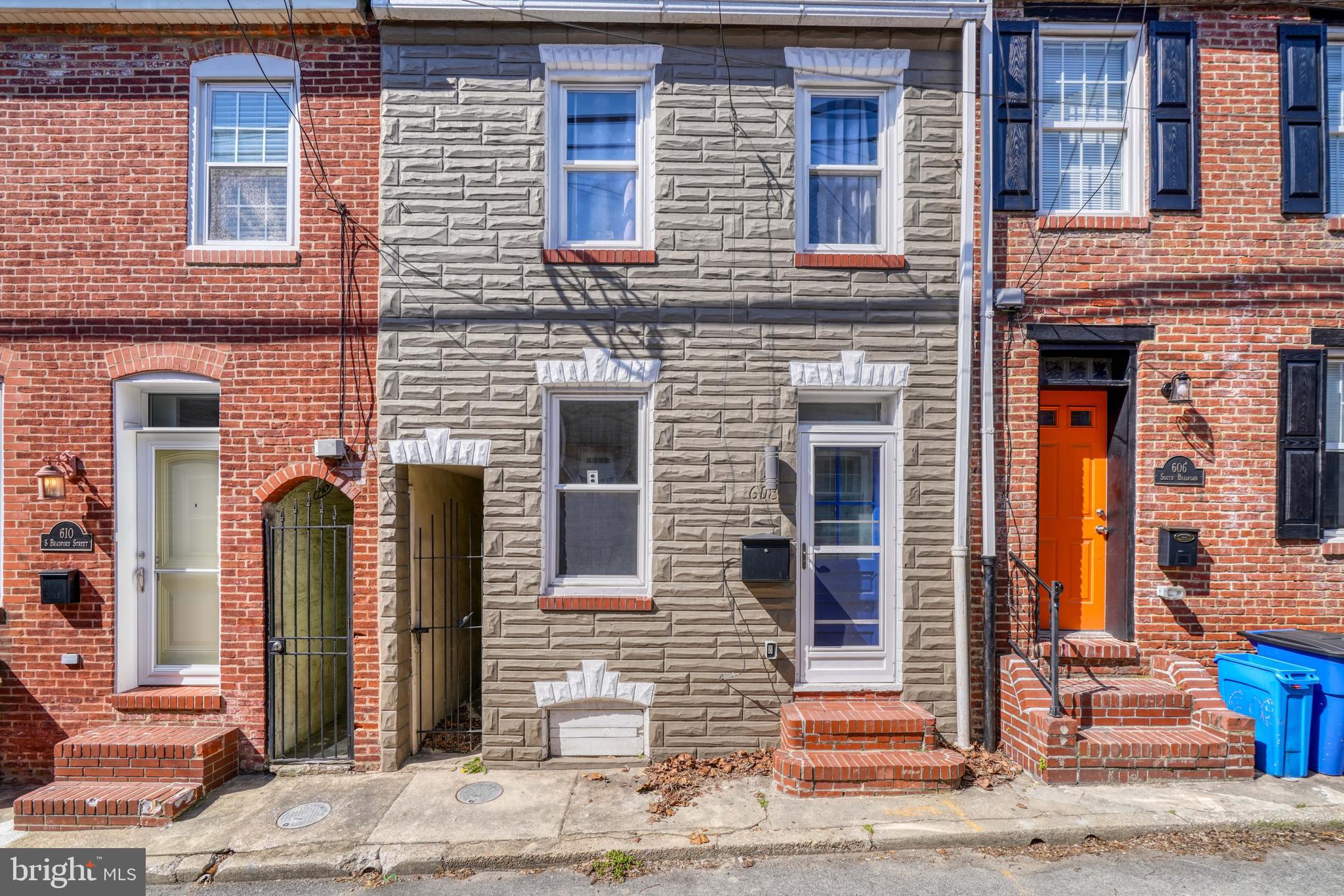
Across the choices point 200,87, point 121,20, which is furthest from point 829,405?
point 121,20

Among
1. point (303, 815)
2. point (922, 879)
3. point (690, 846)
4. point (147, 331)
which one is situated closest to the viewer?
point (922, 879)

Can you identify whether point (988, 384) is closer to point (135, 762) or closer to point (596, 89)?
point (596, 89)

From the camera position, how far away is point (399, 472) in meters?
5.84

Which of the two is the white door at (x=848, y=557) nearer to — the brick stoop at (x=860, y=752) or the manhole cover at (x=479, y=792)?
the brick stoop at (x=860, y=752)

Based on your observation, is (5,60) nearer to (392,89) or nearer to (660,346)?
(392,89)

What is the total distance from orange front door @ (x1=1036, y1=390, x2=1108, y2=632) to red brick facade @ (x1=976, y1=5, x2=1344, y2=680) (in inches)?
12.6

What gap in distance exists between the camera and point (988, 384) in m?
5.86

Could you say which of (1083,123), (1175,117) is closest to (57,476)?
(1083,123)

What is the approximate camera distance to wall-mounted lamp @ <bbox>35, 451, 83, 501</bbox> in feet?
18.8

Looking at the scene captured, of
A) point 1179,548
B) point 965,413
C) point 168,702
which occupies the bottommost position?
point 168,702

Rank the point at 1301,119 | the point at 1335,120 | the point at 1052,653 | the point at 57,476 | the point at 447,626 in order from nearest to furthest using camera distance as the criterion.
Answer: the point at 1052,653, the point at 57,476, the point at 1301,119, the point at 1335,120, the point at 447,626

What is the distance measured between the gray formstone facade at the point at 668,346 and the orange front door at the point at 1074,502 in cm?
108

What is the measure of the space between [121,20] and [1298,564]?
1091cm

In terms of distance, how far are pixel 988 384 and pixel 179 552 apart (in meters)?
7.20
